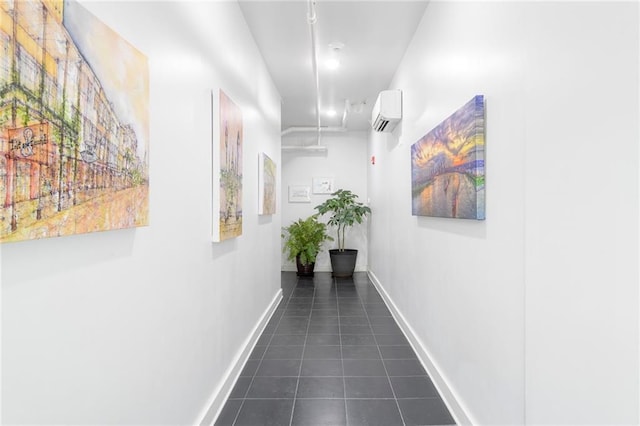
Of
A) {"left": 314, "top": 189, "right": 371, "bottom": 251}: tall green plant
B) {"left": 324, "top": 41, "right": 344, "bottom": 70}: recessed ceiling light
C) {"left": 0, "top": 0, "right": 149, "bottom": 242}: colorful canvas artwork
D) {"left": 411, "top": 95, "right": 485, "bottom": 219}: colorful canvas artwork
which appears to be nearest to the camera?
{"left": 0, "top": 0, "right": 149, "bottom": 242}: colorful canvas artwork

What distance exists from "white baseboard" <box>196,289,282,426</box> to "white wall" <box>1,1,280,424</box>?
0.03 metres

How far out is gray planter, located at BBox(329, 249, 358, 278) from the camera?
6008 millimetres

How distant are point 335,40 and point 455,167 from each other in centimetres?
192

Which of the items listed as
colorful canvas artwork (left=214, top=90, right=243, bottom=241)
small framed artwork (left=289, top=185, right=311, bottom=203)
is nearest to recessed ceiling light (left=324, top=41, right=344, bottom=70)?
colorful canvas artwork (left=214, top=90, right=243, bottom=241)

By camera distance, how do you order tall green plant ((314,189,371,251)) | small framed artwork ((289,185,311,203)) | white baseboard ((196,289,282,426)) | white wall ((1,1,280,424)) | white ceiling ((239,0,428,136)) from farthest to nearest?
small framed artwork ((289,185,311,203)) → tall green plant ((314,189,371,251)) → white ceiling ((239,0,428,136)) → white baseboard ((196,289,282,426)) → white wall ((1,1,280,424))

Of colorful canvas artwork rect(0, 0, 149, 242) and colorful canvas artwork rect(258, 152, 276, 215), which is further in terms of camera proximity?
colorful canvas artwork rect(258, 152, 276, 215)

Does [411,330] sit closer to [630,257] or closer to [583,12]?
[630,257]

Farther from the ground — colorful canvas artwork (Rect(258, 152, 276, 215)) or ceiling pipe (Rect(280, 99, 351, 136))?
ceiling pipe (Rect(280, 99, 351, 136))

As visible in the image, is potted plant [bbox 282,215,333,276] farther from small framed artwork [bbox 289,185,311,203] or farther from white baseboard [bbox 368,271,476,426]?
white baseboard [bbox 368,271,476,426]

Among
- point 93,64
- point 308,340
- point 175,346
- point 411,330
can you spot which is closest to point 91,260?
point 93,64

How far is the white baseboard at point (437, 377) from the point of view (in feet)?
6.23

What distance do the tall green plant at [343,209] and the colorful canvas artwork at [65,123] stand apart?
16.0 feet

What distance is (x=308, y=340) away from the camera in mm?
3113

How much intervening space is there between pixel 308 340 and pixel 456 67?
2.56 m
